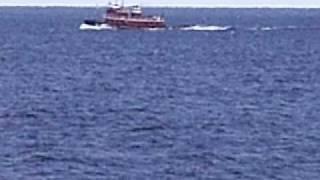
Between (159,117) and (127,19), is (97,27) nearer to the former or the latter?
(127,19)

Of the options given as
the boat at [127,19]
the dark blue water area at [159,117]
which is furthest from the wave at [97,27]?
the dark blue water area at [159,117]

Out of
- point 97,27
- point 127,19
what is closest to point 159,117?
point 127,19

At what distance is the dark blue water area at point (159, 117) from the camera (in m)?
44.6

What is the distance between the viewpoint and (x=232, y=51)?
124 m

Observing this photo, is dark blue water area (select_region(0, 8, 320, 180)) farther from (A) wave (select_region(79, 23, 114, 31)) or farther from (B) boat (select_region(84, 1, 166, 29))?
(A) wave (select_region(79, 23, 114, 31))

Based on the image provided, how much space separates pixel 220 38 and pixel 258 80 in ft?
249

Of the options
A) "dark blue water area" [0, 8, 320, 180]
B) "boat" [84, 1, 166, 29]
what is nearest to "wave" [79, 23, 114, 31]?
"boat" [84, 1, 166, 29]

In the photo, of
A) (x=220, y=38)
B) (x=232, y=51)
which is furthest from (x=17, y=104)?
(x=220, y=38)

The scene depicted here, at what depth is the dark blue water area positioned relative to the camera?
4456 cm

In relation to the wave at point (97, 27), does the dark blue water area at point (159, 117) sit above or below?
above

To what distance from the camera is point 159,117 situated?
58469 millimetres

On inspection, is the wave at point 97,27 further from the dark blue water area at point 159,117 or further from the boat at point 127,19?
the dark blue water area at point 159,117

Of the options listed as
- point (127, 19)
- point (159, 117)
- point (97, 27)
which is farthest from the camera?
point (97, 27)

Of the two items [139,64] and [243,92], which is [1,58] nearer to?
[139,64]
